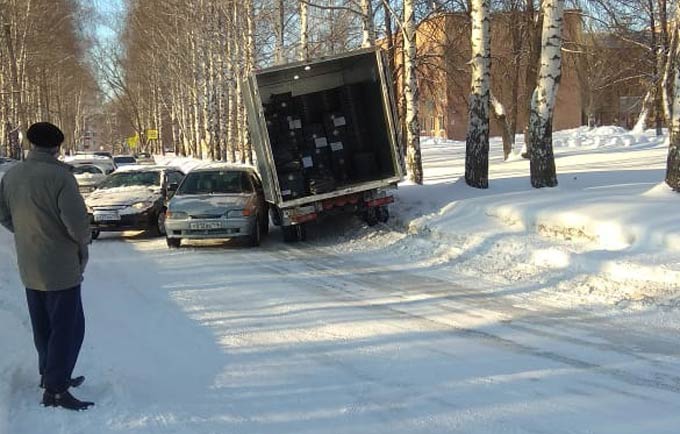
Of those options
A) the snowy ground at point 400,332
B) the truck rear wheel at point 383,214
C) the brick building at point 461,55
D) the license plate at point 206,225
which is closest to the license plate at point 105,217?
the snowy ground at point 400,332

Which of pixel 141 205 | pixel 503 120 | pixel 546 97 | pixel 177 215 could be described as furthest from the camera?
pixel 503 120

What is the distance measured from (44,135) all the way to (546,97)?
1081 centimetres

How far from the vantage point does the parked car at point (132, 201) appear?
13.8 m

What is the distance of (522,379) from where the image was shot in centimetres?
515

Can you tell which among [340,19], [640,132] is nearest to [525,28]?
[340,19]

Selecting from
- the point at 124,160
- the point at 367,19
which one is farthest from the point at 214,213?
the point at 124,160

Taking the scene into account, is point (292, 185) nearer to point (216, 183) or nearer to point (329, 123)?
point (216, 183)

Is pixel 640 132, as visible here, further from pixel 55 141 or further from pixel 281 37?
pixel 55 141

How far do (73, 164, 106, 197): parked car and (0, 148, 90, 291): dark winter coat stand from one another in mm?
18943

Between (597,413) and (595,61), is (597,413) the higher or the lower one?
the lower one

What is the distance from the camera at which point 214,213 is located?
12.3 m

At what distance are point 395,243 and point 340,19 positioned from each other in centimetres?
1797

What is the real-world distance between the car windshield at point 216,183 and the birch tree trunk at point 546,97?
5.80 m

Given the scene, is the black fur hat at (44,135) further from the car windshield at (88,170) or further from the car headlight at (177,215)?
the car windshield at (88,170)
